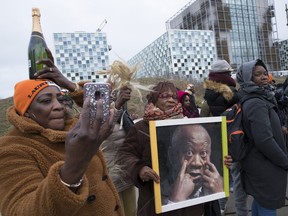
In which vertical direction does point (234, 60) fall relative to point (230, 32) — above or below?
below

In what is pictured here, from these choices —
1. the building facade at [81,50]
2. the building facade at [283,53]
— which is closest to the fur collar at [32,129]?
A: the building facade at [81,50]

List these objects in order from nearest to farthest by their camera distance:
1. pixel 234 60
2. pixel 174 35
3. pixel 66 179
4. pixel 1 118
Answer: pixel 66 179 → pixel 1 118 → pixel 234 60 → pixel 174 35

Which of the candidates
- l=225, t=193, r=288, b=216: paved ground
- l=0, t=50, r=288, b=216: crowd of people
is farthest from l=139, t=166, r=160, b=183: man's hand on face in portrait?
l=225, t=193, r=288, b=216: paved ground

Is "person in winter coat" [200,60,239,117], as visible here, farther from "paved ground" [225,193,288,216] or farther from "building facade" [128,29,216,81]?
"building facade" [128,29,216,81]

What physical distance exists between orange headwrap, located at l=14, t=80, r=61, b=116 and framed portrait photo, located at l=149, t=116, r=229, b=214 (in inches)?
24.0

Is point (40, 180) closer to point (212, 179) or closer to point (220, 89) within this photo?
point (212, 179)

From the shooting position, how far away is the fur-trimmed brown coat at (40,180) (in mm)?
755

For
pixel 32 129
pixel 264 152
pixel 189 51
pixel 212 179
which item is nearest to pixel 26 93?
pixel 32 129

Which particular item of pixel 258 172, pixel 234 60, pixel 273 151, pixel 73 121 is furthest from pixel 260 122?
pixel 234 60

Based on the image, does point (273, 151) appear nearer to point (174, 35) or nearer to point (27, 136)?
point (27, 136)

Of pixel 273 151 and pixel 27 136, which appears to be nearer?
pixel 27 136

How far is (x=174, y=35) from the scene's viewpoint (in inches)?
2440

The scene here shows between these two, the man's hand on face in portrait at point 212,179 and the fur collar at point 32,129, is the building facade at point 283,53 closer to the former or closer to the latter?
the man's hand on face in portrait at point 212,179

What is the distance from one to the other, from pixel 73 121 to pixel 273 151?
58.1 inches
